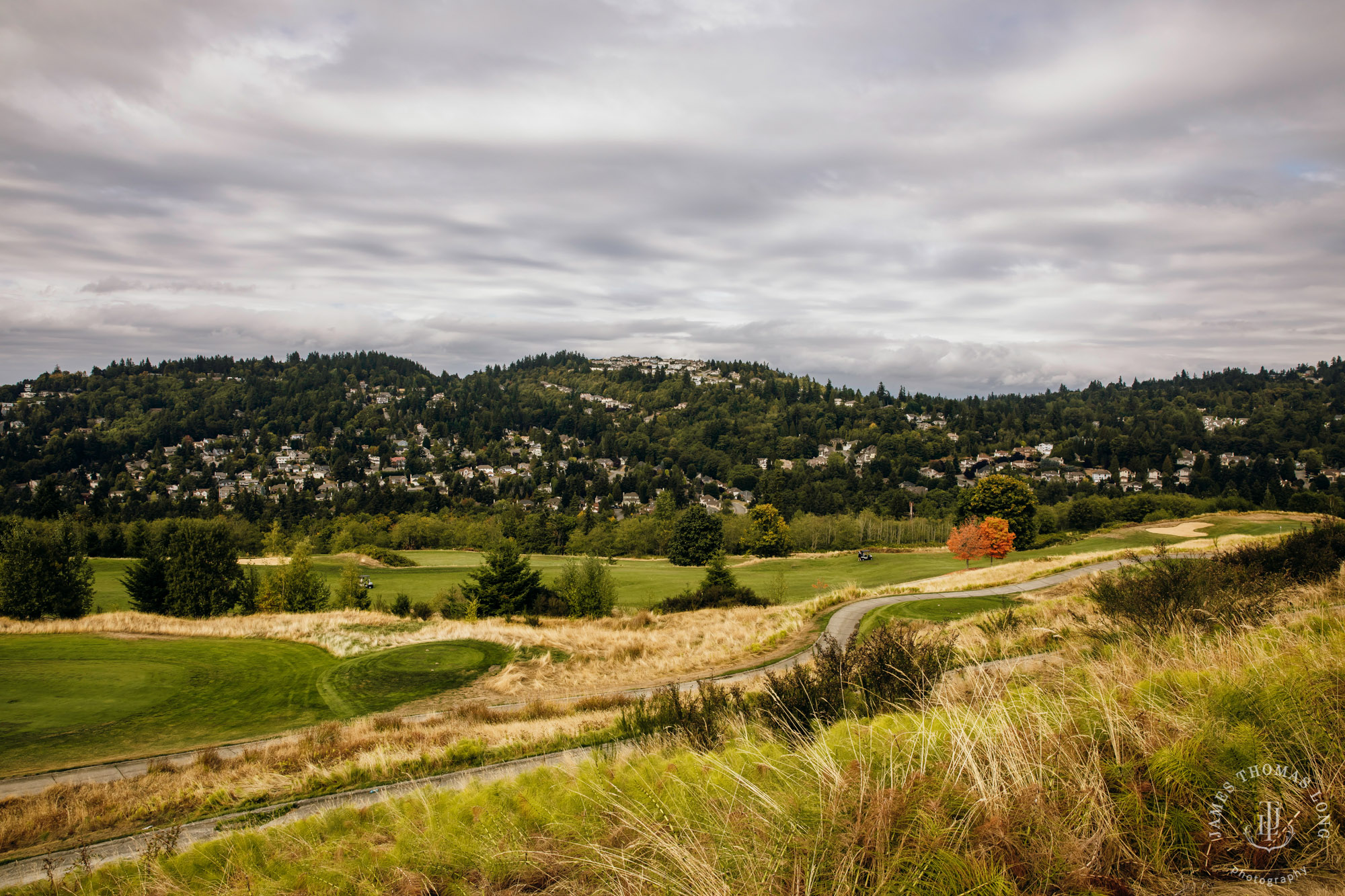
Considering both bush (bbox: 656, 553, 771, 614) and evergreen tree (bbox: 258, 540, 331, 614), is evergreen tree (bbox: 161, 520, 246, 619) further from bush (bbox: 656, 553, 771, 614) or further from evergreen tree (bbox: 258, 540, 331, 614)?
bush (bbox: 656, 553, 771, 614)

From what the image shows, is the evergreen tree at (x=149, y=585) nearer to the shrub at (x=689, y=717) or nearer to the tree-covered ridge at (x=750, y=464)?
the shrub at (x=689, y=717)

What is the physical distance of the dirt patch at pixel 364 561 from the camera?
Result: 50.3 meters

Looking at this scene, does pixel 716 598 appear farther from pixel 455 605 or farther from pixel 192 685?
pixel 192 685

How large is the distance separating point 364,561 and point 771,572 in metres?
35.5

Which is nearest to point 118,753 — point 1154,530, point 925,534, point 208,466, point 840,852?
point 840,852

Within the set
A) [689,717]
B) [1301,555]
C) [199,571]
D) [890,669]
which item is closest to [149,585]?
[199,571]

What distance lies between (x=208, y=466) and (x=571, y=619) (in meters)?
191

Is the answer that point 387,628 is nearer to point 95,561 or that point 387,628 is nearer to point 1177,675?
point 1177,675

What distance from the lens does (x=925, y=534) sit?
85938 millimetres

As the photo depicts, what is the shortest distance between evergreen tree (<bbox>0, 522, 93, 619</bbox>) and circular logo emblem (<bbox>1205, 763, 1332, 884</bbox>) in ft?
124

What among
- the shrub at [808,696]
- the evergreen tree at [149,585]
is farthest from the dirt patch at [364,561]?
the shrub at [808,696]

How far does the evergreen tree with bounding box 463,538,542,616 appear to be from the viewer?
2973 cm

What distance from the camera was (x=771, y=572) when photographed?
44062 millimetres

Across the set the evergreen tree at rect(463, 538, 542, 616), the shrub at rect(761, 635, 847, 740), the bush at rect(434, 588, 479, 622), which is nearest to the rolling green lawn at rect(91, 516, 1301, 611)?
the bush at rect(434, 588, 479, 622)
